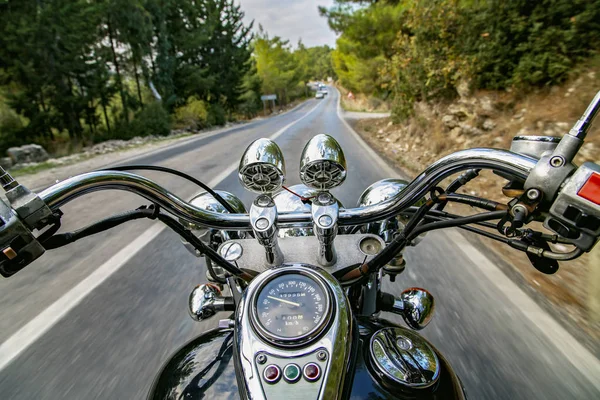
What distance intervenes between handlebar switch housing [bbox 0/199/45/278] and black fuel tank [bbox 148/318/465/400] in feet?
1.49

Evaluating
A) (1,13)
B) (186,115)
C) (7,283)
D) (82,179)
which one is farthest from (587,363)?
(186,115)

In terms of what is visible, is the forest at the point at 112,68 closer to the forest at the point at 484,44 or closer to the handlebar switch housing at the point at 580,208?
the forest at the point at 484,44

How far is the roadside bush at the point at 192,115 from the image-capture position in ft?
85.7

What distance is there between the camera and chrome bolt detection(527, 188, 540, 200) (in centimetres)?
73

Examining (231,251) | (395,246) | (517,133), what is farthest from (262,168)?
(517,133)

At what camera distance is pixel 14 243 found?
746 mm

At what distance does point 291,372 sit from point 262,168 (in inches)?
21.3

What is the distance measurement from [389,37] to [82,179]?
14500mm

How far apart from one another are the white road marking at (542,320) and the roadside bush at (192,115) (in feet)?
83.2

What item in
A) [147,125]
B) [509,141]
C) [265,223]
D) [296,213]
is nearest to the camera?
[265,223]

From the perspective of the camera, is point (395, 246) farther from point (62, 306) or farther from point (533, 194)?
point (62, 306)

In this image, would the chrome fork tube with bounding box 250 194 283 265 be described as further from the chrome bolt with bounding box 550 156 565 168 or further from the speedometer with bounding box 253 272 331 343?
the chrome bolt with bounding box 550 156 565 168

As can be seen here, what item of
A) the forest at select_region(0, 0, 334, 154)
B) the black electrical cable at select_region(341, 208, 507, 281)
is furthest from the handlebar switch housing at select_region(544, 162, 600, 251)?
the forest at select_region(0, 0, 334, 154)

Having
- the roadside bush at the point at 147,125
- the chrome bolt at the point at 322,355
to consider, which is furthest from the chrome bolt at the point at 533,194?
the roadside bush at the point at 147,125
